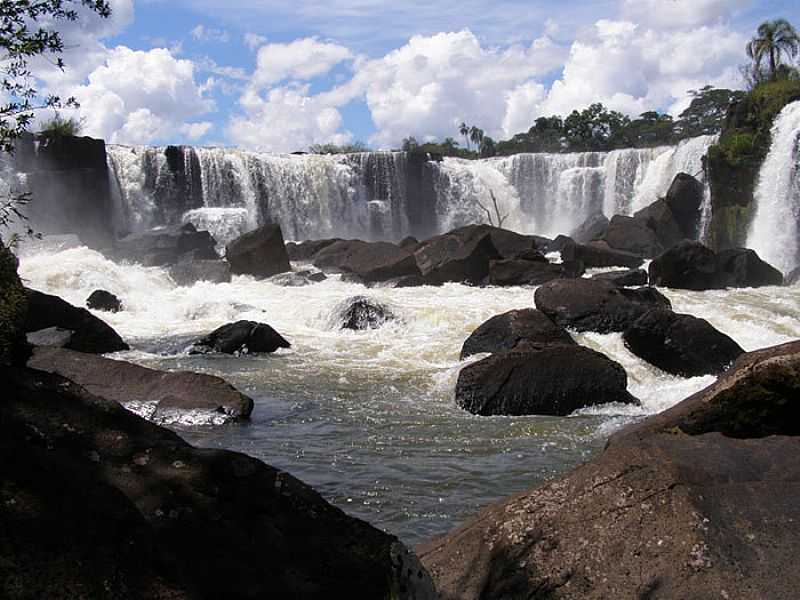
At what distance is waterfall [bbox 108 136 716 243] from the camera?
3278cm

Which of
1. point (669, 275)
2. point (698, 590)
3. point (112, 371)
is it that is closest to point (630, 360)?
point (112, 371)

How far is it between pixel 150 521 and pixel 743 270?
2081cm

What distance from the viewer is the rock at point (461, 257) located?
21.3 m

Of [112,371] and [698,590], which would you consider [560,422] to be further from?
[698,590]

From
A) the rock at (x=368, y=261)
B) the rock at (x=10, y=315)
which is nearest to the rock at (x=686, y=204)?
the rock at (x=368, y=261)

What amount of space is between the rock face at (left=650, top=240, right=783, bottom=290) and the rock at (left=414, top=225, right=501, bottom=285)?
4.02 m

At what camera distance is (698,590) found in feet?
9.98

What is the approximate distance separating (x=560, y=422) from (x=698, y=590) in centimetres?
596

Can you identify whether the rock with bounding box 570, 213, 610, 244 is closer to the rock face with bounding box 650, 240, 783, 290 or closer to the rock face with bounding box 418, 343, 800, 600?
the rock face with bounding box 650, 240, 783, 290

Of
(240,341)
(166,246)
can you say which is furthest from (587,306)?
(166,246)

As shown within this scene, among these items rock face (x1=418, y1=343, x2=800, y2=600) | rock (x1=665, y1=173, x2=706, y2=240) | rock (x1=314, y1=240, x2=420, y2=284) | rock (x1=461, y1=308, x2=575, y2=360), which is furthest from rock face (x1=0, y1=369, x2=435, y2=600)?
rock (x1=665, y1=173, x2=706, y2=240)

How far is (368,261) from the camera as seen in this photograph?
2339 cm

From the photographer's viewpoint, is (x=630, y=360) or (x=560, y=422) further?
(x=630, y=360)

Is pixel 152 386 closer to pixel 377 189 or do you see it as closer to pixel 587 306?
pixel 587 306
